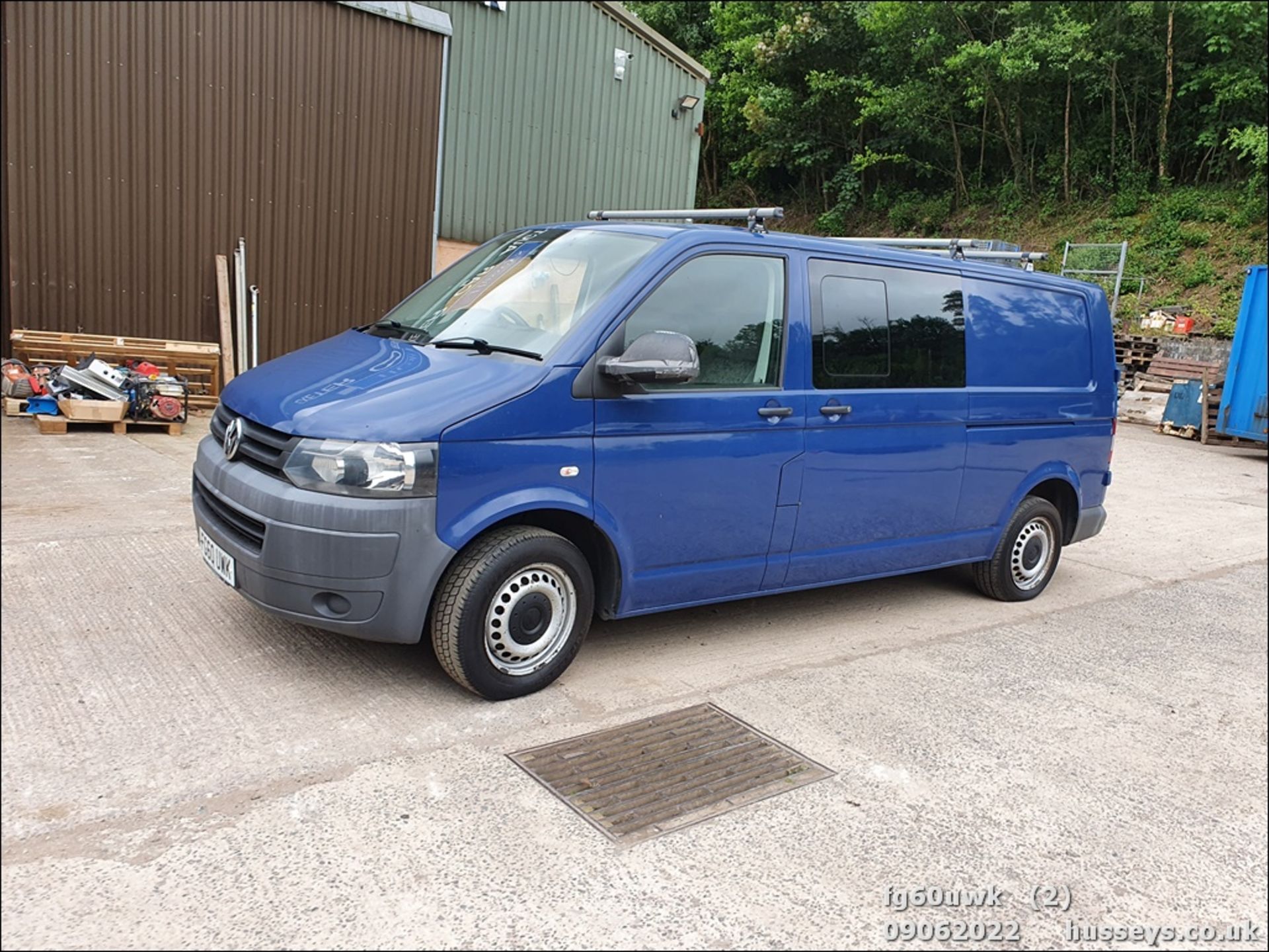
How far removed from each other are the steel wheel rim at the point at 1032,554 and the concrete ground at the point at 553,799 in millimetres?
593

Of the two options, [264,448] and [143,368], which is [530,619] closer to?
[264,448]

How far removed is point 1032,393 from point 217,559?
4.59 metres

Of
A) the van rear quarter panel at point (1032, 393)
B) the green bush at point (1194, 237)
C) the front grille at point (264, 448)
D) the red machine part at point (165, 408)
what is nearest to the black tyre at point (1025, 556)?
the van rear quarter panel at point (1032, 393)

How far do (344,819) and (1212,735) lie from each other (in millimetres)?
3636

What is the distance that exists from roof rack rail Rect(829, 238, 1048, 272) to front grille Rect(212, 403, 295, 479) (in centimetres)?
321

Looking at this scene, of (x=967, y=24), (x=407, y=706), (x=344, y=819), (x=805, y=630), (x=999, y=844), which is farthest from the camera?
(x=967, y=24)

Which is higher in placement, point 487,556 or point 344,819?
point 487,556

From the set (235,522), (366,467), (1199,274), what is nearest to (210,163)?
(235,522)

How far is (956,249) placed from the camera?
5.64 meters

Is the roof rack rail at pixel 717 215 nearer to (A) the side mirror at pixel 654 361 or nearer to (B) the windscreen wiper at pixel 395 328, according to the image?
(A) the side mirror at pixel 654 361

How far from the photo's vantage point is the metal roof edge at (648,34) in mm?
13586

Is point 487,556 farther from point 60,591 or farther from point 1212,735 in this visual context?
point 1212,735

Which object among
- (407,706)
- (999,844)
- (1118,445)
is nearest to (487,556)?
(407,706)

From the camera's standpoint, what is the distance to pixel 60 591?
4418 millimetres
